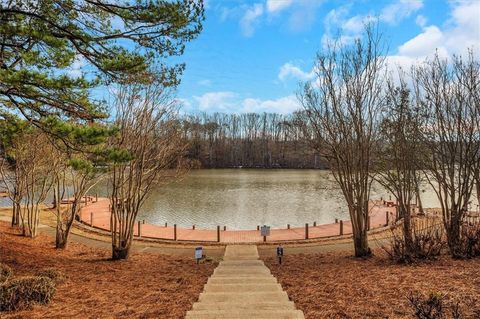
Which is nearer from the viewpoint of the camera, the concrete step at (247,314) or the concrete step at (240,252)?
the concrete step at (247,314)

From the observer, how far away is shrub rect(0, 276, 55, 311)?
495 cm

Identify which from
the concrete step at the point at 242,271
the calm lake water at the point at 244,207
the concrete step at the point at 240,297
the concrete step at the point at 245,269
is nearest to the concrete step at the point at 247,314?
the concrete step at the point at 240,297

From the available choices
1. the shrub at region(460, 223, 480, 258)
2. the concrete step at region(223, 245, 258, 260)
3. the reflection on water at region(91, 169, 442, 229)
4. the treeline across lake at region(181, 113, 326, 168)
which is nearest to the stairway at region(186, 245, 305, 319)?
the shrub at region(460, 223, 480, 258)

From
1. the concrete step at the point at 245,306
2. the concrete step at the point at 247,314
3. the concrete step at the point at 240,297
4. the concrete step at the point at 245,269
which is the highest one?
the concrete step at the point at 247,314

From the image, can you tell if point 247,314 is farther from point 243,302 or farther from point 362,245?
point 362,245

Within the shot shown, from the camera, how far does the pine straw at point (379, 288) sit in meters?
4.55

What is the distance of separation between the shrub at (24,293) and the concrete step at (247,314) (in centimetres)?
257

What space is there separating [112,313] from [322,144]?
8.49 metres

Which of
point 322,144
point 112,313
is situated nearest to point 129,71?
point 112,313

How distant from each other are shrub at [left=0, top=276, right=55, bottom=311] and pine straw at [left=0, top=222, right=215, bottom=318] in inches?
5.9

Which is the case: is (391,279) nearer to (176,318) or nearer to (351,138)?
(176,318)

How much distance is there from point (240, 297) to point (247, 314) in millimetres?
934

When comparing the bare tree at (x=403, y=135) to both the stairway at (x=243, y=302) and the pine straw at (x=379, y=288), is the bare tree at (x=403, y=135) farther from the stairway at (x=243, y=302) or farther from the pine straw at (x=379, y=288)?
the stairway at (x=243, y=302)

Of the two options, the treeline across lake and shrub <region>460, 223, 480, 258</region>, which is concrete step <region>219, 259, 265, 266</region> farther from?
the treeline across lake
